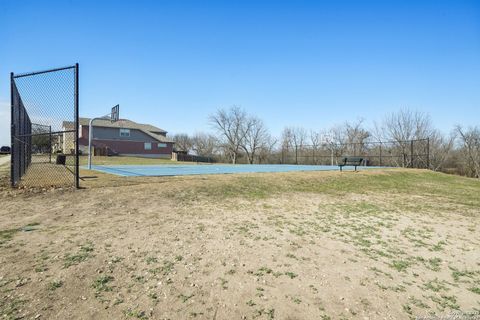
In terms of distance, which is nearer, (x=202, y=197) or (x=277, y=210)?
(x=277, y=210)

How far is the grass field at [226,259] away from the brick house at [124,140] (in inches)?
1409

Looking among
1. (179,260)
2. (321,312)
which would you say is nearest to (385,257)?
(321,312)

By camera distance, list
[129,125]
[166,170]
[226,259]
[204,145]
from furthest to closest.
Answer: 1. [204,145]
2. [129,125]
3. [166,170]
4. [226,259]

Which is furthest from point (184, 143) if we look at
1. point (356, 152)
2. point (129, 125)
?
point (356, 152)

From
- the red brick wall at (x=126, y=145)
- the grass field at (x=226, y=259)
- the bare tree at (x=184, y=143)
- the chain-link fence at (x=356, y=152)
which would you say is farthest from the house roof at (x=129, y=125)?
the grass field at (x=226, y=259)

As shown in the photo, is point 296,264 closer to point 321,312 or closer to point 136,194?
point 321,312

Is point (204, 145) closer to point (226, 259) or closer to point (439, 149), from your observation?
point (439, 149)

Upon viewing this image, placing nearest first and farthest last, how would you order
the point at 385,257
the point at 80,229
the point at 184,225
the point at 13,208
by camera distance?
the point at 385,257 → the point at 80,229 → the point at 184,225 → the point at 13,208

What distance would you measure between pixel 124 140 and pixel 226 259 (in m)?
42.3

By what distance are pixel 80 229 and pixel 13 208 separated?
91.5 inches

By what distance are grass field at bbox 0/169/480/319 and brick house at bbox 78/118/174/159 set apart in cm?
3579

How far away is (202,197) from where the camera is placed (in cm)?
710

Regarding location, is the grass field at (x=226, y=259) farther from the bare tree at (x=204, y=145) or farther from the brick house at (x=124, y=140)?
the bare tree at (x=204, y=145)

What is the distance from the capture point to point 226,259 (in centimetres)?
344
